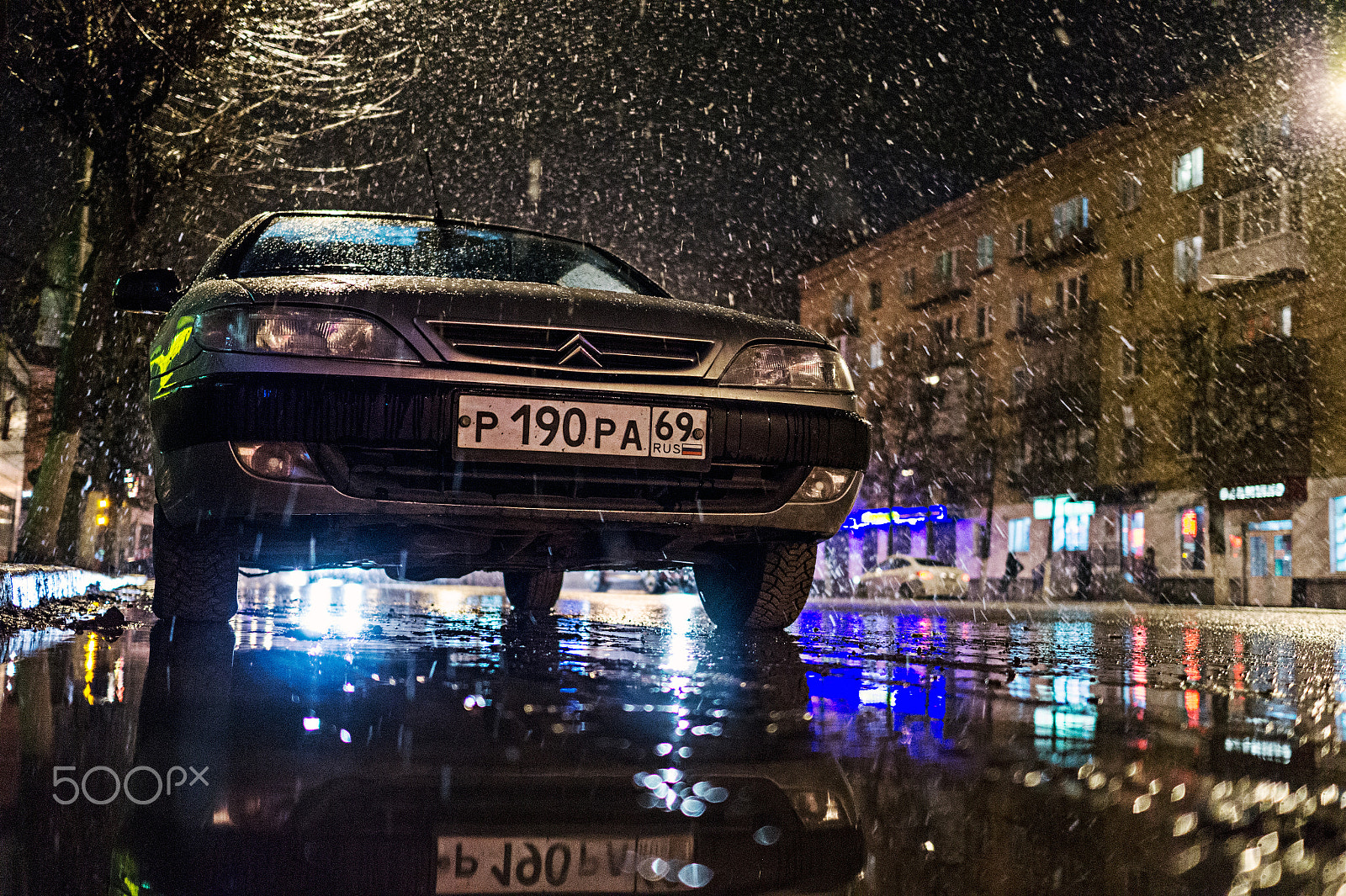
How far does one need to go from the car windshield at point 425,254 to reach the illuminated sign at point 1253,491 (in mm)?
30984

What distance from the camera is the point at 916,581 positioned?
3481cm

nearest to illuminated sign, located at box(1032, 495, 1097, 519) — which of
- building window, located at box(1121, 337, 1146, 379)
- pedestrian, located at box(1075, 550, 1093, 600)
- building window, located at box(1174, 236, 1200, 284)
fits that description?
building window, located at box(1121, 337, 1146, 379)

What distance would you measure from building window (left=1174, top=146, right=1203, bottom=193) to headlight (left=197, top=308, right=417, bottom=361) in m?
37.9

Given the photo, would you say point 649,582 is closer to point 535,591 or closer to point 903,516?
point 903,516

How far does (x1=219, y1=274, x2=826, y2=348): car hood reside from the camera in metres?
4.12

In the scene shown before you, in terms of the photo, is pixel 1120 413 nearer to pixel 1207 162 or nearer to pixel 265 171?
pixel 1207 162

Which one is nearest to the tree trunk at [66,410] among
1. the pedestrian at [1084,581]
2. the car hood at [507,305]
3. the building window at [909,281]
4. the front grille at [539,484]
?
the car hood at [507,305]

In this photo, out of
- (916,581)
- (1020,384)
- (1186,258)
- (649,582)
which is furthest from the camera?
(1020,384)

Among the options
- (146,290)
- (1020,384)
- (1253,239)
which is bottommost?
(146,290)

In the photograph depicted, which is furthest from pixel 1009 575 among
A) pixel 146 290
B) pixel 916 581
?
pixel 146 290

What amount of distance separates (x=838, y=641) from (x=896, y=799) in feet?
10.9

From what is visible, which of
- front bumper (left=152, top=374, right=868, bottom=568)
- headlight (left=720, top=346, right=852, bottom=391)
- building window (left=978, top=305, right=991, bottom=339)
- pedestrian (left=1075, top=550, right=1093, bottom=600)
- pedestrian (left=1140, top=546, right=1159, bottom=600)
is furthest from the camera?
building window (left=978, top=305, right=991, bottom=339)

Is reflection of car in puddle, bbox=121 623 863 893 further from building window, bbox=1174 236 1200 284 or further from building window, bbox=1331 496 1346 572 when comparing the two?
building window, bbox=1174 236 1200 284

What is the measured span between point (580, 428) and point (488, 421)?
29cm
